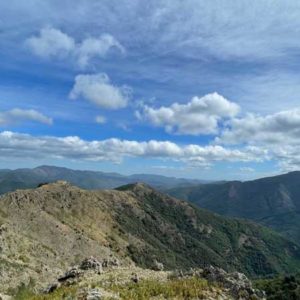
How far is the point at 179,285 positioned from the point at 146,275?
665 centimetres

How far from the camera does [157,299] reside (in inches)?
1554

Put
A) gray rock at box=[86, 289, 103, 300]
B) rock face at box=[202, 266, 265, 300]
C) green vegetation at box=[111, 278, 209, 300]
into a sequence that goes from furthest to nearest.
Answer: rock face at box=[202, 266, 265, 300]
green vegetation at box=[111, 278, 209, 300]
gray rock at box=[86, 289, 103, 300]

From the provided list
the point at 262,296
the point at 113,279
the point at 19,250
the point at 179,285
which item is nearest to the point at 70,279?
the point at 113,279

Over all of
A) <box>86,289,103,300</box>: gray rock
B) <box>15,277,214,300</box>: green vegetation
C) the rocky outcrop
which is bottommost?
the rocky outcrop

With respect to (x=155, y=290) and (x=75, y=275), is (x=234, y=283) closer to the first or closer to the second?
(x=155, y=290)

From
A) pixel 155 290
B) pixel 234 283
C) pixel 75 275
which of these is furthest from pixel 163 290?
pixel 75 275

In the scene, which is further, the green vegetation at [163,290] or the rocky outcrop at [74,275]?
the rocky outcrop at [74,275]

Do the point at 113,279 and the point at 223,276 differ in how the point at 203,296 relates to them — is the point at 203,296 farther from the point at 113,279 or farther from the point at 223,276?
the point at 113,279

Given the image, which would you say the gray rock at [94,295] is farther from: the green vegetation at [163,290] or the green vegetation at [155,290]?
the green vegetation at [163,290]

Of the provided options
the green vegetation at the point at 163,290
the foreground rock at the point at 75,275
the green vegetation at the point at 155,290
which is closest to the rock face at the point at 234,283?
the green vegetation at the point at 155,290

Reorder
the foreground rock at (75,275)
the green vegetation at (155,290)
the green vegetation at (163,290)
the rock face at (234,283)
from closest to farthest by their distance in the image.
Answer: the green vegetation at (155,290)
the green vegetation at (163,290)
the rock face at (234,283)
the foreground rock at (75,275)

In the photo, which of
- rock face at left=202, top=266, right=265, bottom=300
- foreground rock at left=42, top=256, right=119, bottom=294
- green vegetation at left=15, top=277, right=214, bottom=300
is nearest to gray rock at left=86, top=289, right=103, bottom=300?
green vegetation at left=15, top=277, right=214, bottom=300

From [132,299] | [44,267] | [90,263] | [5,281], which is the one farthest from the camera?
[44,267]

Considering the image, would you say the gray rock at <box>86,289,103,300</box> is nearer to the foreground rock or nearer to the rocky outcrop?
the foreground rock
